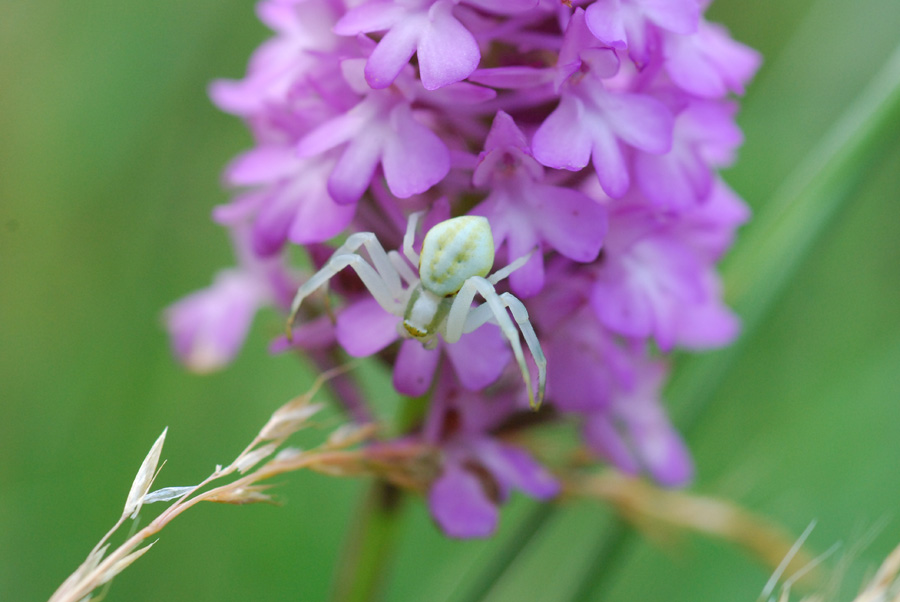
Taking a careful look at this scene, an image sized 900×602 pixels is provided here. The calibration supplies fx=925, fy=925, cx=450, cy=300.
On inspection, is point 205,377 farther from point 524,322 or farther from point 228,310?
point 524,322

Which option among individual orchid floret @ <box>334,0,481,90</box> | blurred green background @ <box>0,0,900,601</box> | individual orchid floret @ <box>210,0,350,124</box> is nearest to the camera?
individual orchid floret @ <box>334,0,481,90</box>

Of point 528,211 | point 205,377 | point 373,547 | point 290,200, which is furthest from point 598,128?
point 205,377

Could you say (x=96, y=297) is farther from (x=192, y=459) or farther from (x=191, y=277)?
(x=192, y=459)

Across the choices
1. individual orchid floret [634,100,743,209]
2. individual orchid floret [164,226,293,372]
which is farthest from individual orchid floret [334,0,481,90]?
individual orchid floret [164,226,293,372]

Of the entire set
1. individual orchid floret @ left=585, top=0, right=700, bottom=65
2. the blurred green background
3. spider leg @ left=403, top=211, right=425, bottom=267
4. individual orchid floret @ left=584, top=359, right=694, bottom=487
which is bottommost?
the blurred green background

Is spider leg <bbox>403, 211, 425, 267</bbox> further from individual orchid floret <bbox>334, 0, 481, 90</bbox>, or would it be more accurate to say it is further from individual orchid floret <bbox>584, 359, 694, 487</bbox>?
individual orchid floret <bbox>584, 359, 694, 487</bbox>

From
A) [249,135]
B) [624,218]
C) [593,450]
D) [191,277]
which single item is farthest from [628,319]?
[249,135]
